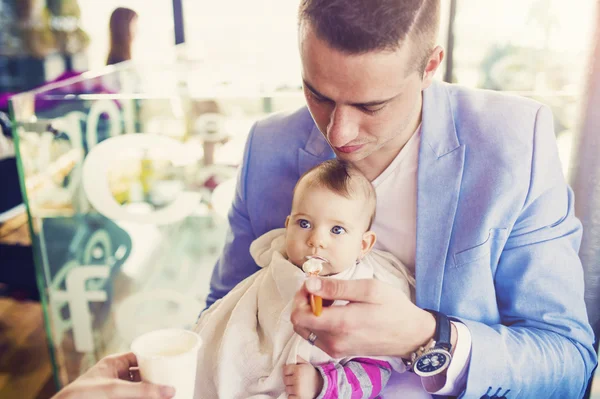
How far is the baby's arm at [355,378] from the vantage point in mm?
1264

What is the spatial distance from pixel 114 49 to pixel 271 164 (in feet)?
11.2

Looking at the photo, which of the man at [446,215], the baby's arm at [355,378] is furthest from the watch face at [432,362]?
the baby's arm at [355,378]

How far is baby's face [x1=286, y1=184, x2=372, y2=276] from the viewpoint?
4.56 ft

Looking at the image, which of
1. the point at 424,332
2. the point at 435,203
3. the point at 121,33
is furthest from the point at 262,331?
the point at 121,33

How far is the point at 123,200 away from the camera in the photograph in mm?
2664

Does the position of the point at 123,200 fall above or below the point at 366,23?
below

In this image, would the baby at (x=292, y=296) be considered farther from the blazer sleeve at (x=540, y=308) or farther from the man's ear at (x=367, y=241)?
the blazer sleeve at (x=540, y=308)

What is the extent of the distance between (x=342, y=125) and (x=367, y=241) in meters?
0.39

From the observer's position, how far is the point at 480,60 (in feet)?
15.8

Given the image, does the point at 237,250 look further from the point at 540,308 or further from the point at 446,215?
the point at 540,308

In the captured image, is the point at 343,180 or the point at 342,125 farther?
the point at 343,180

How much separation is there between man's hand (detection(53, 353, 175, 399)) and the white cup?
2cm

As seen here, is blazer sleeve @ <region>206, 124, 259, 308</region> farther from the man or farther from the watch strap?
the watch strap

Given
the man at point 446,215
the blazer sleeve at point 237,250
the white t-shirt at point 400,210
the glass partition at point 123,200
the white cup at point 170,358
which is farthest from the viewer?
the glass partition at point 123,200
